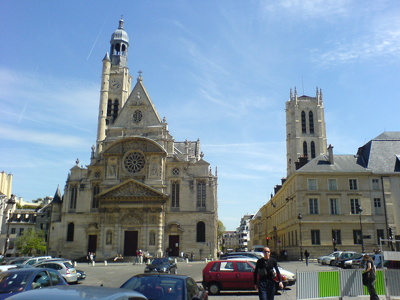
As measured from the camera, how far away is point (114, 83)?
57812mm

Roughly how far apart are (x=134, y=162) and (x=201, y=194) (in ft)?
29.4

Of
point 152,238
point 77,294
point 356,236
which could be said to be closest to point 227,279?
point 77,294

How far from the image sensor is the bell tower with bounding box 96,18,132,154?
55.1 meters

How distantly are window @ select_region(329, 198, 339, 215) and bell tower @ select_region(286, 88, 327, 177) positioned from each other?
42143 mm

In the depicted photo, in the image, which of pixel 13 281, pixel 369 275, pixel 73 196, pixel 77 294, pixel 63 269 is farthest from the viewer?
pixel 73 196

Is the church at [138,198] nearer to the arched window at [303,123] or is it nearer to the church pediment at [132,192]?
the church pediment at [132,192]

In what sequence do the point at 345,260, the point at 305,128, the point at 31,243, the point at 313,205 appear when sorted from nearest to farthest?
the point at 345,260, the point at 313,205, the point at 31,243, the point at 305,128

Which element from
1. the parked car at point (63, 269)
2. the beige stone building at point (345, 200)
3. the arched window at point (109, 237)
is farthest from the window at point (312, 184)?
the parked car at point (63, 269)

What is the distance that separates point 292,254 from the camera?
39469 mm

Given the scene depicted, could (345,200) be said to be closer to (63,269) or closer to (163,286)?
(63,269)

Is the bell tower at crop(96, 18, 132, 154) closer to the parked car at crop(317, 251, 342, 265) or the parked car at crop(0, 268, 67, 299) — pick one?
the parked car at crop(317, 251, 342, 265)

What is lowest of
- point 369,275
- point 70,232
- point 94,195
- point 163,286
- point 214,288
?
point 214,288

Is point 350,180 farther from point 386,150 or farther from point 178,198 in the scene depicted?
point 178,198

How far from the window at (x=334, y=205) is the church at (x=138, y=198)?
13.1 m
